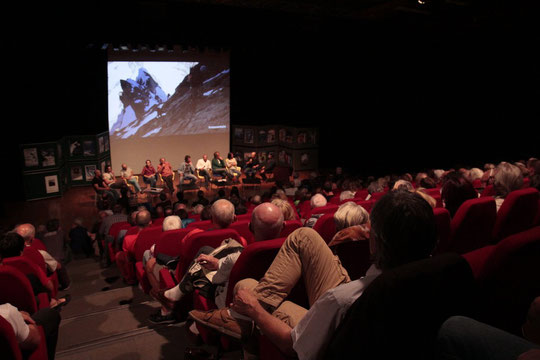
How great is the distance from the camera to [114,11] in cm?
955

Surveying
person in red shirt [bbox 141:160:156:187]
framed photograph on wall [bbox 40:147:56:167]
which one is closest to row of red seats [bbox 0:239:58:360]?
person in red shirt [bbox 141:160:156:187]

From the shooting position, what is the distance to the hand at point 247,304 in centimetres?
181

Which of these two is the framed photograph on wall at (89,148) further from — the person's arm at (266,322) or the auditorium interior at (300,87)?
the person's arm at (266,322)

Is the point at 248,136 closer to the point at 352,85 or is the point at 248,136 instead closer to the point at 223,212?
the point at 352,85

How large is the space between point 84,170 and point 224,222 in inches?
376

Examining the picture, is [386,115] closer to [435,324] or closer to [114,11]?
[114,11]

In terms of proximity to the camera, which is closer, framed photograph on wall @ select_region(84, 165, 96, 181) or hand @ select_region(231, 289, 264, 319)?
hand @ select_region(231, 289, 264, 319)

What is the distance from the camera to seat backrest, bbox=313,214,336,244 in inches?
141

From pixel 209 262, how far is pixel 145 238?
84.9 inches

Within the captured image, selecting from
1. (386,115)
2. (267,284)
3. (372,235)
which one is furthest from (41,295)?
(386,115)

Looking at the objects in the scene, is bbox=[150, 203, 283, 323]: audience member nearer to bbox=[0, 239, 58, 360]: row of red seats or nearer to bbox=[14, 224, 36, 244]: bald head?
bbox=[0, 239, 58, 360]: row of red seats

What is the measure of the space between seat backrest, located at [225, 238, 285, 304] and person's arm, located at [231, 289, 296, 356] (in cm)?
36

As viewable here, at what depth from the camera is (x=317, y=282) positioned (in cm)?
187

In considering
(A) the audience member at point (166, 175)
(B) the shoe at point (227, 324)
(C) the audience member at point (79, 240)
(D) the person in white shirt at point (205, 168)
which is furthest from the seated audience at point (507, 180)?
(D) the person in white shirt at point (205, 168)
